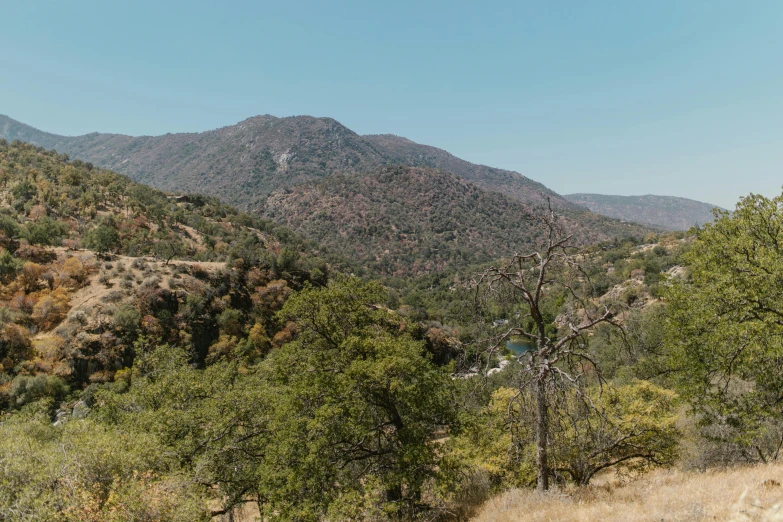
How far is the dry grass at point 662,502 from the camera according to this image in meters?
7.22

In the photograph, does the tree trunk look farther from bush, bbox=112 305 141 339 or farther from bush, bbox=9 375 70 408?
bush, bbox=112 305 141 339

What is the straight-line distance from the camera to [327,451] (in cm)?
1140

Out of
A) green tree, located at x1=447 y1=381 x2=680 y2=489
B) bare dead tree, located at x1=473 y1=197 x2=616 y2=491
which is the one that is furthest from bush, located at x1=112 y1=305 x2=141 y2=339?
bare dead tree, located at x1=473 y1=197 x2=616 y2=491

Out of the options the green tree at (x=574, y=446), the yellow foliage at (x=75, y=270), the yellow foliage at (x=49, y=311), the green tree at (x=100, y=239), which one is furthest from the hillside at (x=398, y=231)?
the green tree at (x=574, y=446)

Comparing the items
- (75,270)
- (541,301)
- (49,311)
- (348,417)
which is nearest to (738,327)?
(541,301)

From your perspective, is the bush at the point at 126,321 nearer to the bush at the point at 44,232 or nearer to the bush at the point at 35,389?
the bush at the point at 35,389

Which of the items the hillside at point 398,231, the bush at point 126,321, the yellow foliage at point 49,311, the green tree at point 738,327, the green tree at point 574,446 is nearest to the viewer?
the green tree at point 738,327

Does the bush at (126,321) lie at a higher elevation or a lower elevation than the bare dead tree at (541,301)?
lower

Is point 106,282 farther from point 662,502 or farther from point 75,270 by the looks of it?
point 662,502

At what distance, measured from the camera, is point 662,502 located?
8.35 metres

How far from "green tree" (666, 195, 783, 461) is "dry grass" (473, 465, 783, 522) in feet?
9.43

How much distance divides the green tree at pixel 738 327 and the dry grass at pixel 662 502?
2875 mm

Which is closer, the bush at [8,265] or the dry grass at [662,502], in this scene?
the dry grass at [662,502]

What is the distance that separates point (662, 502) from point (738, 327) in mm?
5627
